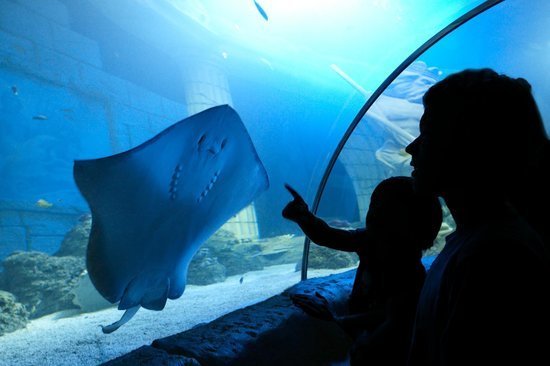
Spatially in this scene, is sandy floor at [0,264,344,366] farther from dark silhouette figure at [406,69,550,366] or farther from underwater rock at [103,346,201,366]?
dark silhouette figure at [406,69,550,366]

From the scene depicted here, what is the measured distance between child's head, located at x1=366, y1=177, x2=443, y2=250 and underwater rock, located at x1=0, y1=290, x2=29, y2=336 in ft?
16.9

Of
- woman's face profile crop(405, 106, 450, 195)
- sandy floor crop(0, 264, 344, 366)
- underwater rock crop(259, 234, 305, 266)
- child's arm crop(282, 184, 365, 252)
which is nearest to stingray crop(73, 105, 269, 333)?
sandy floor crop(0, 264, 344, 366)

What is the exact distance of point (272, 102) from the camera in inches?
375

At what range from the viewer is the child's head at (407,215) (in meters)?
1.04

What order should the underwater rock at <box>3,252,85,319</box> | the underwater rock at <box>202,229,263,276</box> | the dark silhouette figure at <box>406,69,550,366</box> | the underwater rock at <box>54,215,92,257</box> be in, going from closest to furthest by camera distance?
the dark silhouette figure at <box>406,69,550,366</box> < the underwater rock at <box>3,252,85,319</box> < the underwater rock at <box>54,215,92,257</box> < the underwater rock at <box>202,229,263,276</box>

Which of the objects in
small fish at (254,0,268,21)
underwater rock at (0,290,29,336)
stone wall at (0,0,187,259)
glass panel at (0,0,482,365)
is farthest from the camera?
stone wall at (0,0,187,259)

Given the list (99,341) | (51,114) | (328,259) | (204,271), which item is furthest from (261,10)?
(51,114)

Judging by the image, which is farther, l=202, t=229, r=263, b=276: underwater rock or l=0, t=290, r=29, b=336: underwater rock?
l=202, t=229, r=263, b=276: underwater rock

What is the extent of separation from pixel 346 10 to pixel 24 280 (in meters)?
7.29

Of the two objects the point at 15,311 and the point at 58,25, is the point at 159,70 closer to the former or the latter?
the point at 58,25

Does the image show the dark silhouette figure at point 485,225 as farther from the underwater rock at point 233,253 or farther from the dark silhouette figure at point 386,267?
the underwater rock at point 233,253

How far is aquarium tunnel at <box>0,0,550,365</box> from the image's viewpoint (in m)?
1.75

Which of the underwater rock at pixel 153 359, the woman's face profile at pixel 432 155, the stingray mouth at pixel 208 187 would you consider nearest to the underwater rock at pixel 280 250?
the stingray mouth at pixel 208 187

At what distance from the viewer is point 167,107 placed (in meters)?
13.3
